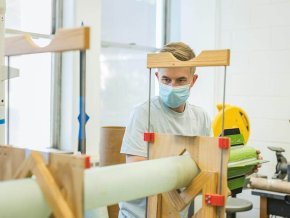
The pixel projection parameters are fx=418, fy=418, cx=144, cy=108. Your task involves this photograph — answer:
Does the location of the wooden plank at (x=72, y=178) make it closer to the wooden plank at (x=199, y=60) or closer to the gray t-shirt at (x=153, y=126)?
the wooden plank at (x=199, y=60)

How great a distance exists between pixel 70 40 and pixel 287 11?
2505 millimetres

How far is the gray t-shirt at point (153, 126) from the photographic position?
1484 mm

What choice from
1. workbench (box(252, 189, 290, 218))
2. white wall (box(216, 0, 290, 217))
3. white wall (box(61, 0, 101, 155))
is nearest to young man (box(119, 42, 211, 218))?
workbench (box(252, 189, 290, 218))

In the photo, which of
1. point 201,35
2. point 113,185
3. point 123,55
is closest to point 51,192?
point 113,185

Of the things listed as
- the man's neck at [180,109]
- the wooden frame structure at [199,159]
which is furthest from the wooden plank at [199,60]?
the man's neck at [180,109]

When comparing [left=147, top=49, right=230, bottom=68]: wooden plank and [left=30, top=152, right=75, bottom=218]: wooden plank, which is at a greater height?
[left=147, top=49, right=230, bottom=68]: wooden plank

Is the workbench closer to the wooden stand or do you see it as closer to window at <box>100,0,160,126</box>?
window at <box>100,0,160,126</box>

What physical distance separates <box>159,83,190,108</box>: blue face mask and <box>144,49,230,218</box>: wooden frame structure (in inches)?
11.4

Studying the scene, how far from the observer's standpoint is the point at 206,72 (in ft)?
10.7

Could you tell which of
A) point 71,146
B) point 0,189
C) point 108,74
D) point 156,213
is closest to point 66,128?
point 71,146

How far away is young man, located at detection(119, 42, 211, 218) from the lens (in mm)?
1485

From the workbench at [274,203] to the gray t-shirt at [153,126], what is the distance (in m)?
0.78

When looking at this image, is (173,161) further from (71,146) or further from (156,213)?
(71,146)

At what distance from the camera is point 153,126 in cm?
154
